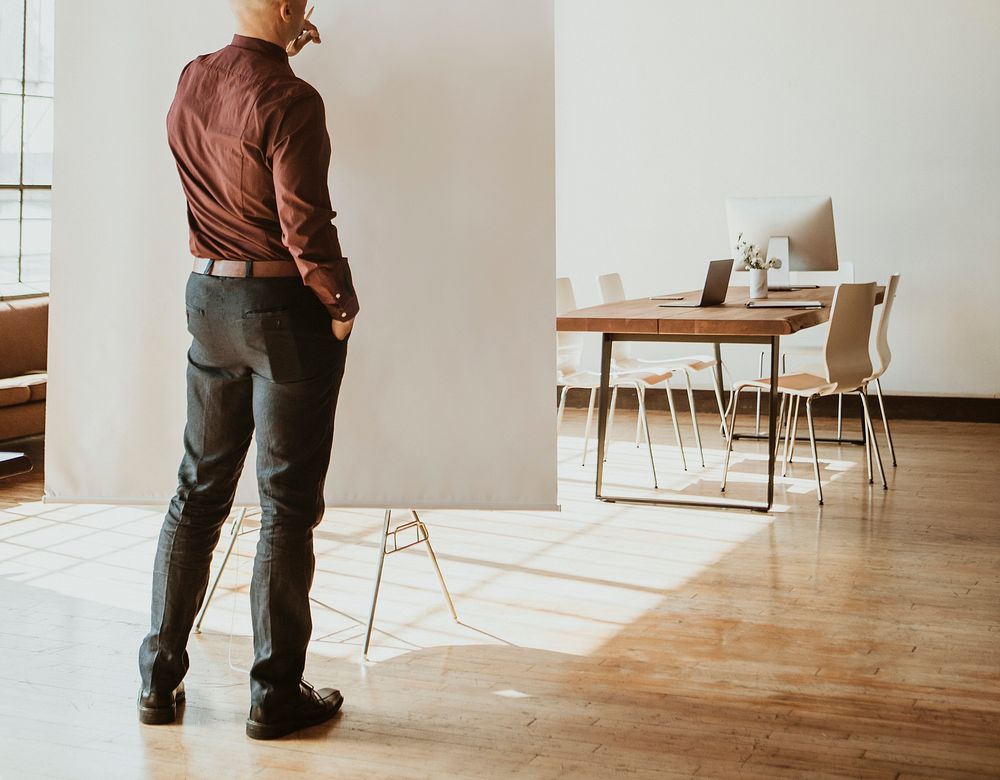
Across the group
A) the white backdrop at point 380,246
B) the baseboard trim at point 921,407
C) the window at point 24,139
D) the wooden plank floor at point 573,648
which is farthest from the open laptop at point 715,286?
the window at point 24,139

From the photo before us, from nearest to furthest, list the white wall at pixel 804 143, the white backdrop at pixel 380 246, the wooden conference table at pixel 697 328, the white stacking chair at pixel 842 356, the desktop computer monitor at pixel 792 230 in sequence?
the white backdrop at pixel 380 246, the wooden conference table at pixel 697 328, the white stacking chair at pixel 842 356, the desktop computer monitor at pixel 792 230, the white wall at pixel 804 143

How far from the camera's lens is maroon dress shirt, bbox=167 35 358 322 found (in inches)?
100

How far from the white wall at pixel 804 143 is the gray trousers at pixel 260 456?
6137 millimetres

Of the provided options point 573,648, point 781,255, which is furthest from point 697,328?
point 573,648

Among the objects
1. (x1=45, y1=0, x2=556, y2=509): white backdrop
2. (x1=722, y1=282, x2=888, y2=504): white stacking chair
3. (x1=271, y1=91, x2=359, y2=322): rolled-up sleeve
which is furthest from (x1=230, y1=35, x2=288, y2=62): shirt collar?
(x1=722, y1=282, x2=888, y2=504): white stacking chair

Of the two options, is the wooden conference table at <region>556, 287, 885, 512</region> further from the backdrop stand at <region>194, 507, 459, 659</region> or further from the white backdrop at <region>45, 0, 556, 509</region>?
the white backdrop at <region>45, 0, 556, 509</region>

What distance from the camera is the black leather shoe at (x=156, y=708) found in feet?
9.21

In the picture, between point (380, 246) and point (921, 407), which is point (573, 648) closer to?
point (380, 246)

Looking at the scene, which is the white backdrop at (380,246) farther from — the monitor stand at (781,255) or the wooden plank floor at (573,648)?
the monitor stand at (781,255)

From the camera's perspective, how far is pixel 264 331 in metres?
2.62

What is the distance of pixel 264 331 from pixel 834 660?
1854 mm

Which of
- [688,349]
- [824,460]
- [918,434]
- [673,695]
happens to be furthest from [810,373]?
[673,695]

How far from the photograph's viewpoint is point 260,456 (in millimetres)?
2691

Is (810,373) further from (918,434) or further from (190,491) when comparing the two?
(190,491)
